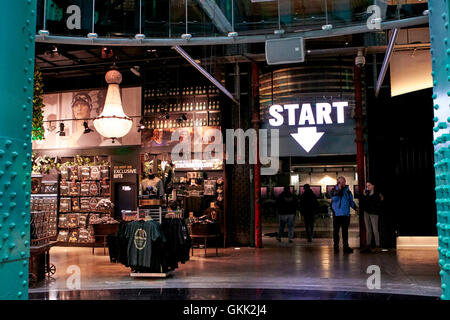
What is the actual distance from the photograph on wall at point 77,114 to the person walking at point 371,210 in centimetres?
685

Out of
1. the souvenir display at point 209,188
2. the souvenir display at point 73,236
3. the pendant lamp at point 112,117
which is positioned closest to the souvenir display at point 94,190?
the souvenir display at point 73,236

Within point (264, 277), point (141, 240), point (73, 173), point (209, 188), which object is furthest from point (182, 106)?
point (264, 277)

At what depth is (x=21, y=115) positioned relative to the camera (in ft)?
5.77

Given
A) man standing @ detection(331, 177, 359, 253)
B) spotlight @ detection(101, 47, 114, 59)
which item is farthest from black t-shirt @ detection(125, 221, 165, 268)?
spotlight @ detection(101, 47, 114, 59)

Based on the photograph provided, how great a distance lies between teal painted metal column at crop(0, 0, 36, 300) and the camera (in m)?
1.67

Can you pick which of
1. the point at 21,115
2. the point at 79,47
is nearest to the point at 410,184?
the point at 79,47

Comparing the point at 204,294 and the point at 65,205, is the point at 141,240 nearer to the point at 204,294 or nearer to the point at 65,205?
the point at 204,294

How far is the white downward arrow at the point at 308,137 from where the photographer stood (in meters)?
11.6

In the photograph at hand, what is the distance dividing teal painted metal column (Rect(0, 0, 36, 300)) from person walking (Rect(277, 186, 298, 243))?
1023 centimetres

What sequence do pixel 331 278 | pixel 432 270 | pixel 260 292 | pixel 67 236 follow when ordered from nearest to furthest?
pixel 260 292
pixel 331 278
pixel 432 270
pixel 67 236

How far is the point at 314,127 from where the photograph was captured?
1162 cm

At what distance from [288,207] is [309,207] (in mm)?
559
